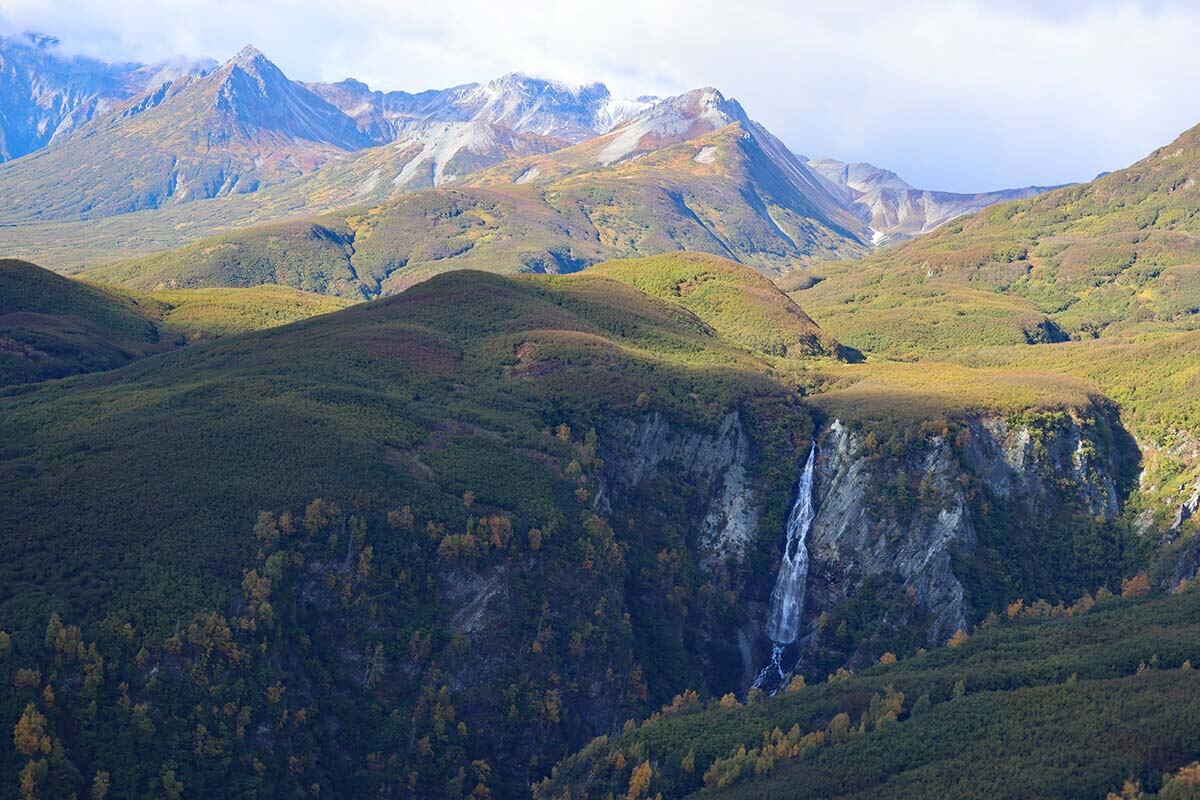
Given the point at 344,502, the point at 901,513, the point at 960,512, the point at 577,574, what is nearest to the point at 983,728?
the point at 577,574

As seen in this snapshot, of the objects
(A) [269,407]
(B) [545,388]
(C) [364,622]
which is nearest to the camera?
(C) [364,622]

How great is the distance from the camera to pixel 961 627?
440 feet

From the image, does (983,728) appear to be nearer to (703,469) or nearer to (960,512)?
(960,512)

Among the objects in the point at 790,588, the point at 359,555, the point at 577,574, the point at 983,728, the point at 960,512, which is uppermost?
the point at 359,555

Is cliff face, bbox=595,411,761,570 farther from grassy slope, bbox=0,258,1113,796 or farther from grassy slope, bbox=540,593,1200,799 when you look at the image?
grassy slope, bbox=540,593,1200,799

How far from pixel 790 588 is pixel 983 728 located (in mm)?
58319

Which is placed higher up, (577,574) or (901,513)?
(577,574)

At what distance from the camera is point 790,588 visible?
148500 millimetres

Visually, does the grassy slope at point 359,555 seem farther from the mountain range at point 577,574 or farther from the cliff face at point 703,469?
the cliff face at point 703,469

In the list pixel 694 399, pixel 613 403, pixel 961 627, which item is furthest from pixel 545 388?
pixel 961 627

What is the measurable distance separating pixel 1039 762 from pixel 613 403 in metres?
82.8

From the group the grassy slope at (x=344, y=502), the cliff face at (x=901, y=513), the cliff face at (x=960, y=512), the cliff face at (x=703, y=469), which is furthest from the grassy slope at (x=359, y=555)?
the cliff face at (x=960, y=512)

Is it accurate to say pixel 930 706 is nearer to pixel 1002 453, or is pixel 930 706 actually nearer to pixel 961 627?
pixel 961 627

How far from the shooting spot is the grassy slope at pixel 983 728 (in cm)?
8225
